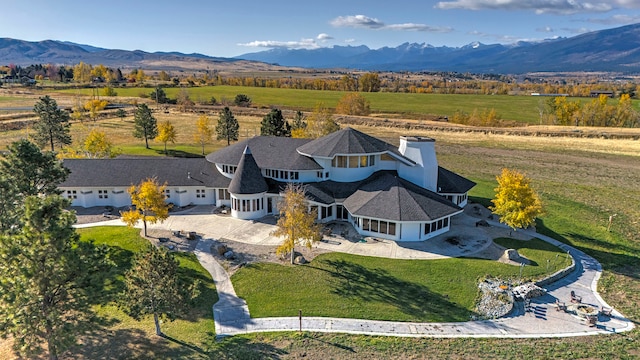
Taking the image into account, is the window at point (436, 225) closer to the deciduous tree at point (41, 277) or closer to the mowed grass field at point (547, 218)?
the mowed grass field at point (547, 218)


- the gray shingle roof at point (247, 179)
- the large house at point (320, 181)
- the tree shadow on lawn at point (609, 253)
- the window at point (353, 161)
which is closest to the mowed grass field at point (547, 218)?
the tree shadow on lawn at point (609, 253)

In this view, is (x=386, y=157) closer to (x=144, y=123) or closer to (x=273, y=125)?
(x=273, y=125)

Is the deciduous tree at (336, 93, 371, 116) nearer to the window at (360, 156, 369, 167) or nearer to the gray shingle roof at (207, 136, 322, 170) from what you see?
the gray shingle roof at (207, 136, 322, 170)

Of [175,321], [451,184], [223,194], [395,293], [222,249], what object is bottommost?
[175,321]

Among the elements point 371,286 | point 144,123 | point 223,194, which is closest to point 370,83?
point 144,123

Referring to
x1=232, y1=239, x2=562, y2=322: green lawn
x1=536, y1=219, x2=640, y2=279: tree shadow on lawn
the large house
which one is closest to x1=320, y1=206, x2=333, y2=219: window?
the large house

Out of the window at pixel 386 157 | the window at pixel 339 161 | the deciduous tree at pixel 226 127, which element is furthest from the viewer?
the deciduous tree at pixel 226 127
